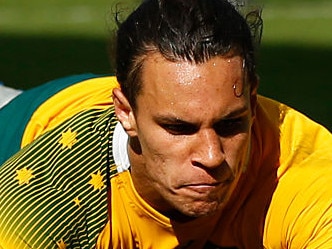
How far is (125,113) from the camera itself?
11.5 feet

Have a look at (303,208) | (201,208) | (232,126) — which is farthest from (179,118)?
(303,208)

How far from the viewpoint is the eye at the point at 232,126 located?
3.28 meters

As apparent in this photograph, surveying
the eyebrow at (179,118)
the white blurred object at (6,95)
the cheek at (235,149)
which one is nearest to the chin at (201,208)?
the cheek at (235,149)

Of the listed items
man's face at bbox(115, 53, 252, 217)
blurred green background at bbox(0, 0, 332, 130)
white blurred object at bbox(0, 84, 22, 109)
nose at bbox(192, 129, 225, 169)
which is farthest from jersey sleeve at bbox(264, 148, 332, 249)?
blurred green background at bbox(0, 0, 332, 130)

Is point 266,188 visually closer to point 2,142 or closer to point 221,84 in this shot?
point 221,84

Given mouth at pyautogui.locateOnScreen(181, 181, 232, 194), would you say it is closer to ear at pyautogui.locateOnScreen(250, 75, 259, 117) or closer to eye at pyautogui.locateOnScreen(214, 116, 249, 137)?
eye at pyautogui.locateOnScreen(214, 116, 249, 137)

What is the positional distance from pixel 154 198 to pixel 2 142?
92cm

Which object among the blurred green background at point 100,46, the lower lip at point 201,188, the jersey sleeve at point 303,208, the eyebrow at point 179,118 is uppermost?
the eyebrow at point 179,118

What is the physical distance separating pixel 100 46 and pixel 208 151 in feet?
17.7

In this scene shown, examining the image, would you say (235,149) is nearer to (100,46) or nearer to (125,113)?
(125,113)

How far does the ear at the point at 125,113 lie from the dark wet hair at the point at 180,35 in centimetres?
3

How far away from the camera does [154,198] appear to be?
3678 mm

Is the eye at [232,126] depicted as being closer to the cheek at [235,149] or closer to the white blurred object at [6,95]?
the cheek at [235,149]

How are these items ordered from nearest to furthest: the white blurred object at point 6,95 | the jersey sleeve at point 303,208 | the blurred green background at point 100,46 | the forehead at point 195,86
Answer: the forehead at point 195,86 → the jersey sleeve at point 303,208 → the white blurred object at point 6,95 → the blurred green background at point 100,46
